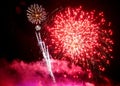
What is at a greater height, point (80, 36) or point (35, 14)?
point (35, 14)

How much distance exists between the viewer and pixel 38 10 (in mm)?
12695

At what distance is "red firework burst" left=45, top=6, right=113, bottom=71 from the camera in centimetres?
1281

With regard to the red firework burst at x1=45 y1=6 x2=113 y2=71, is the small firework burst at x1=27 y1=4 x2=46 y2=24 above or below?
above

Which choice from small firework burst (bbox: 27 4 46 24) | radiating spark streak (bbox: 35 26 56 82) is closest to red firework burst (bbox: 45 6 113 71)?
radiating spark streak (bbox: 35 26 56 82)

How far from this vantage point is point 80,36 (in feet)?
42.2

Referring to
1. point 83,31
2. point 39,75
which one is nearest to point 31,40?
point 39,75

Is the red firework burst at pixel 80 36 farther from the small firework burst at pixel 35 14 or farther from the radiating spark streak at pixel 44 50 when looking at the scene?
the small firework burst at pixel 35 14

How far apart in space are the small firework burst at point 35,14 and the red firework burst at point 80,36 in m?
0.73

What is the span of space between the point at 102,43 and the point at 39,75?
3.72 meters

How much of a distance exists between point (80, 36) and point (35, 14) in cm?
195

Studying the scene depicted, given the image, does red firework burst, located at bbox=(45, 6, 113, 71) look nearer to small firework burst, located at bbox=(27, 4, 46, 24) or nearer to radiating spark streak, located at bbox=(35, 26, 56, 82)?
radiating spark streak, located at bbox=(35, 26, 56, 82)

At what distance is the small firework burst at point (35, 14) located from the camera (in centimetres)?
1263

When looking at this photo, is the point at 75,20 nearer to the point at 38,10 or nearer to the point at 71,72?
the point at 38,10

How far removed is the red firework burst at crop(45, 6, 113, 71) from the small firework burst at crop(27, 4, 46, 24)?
2.40 ft
